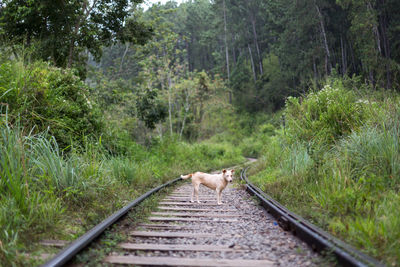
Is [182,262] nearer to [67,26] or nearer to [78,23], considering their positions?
[67,26]

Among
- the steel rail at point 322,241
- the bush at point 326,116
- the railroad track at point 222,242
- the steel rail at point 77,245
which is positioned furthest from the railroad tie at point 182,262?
the bush at point 326,116

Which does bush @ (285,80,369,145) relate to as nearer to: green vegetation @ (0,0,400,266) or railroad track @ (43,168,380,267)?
green vegetation @ (0,0,400,266)

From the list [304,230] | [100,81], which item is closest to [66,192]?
[304,230]

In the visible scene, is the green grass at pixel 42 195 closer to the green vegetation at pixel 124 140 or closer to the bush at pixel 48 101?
the green vegetation at pixel 124 140

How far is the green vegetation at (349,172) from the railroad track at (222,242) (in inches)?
13.3

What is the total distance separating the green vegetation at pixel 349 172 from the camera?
3.26m

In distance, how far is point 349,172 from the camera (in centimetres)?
478

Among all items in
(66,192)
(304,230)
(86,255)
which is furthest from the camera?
(66,192)

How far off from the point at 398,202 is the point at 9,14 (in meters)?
12.5

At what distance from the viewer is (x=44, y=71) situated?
744cm

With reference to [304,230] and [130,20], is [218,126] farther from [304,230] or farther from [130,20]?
[304,230]

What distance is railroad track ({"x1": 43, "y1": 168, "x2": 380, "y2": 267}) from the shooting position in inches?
115

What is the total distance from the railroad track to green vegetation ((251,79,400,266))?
34 cm

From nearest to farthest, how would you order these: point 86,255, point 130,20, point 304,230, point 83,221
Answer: point 86,255 < point 304,230 < point 83,221 < point 130,20
